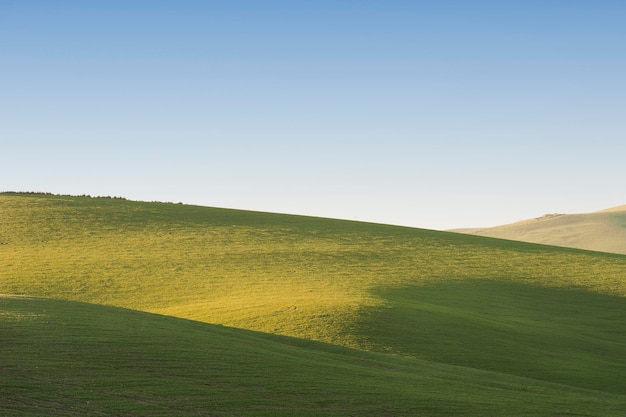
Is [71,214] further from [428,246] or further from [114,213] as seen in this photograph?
[428,246]

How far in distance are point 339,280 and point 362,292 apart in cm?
415

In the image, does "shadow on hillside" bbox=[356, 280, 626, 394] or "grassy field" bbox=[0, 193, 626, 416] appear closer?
"grassy field" bbox=[0, 193, 626, 416]

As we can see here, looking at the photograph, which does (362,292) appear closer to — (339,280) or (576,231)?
(339,280)

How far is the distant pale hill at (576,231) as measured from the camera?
152 metres

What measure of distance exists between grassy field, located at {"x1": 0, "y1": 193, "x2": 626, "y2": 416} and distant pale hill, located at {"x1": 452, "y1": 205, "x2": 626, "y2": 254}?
312 ft

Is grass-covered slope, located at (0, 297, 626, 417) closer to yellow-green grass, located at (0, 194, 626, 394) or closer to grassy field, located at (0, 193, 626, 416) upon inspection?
grassy field, located at (0, 193, 626, 416)

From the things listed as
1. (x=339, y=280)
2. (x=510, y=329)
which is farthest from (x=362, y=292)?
(x=510, y=329)

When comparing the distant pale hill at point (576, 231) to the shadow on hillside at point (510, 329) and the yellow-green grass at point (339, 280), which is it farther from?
the shadow on hillside at point (510, 329)

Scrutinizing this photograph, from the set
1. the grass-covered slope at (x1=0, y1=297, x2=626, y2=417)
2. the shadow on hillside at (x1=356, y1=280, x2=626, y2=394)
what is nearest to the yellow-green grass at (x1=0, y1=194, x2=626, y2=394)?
the shadow on hillside at (x1=356, y1=280, x2=626, y2=394)

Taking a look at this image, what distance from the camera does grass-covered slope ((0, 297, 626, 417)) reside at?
17.4 metres

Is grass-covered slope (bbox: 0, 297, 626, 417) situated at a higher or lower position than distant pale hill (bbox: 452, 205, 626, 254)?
lower

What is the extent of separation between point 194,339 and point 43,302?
7.20 metres

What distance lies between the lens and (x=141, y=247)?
53938 mm

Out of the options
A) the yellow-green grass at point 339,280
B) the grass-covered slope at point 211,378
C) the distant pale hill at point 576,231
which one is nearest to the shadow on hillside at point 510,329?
the yellow-green grass at point 339,280
